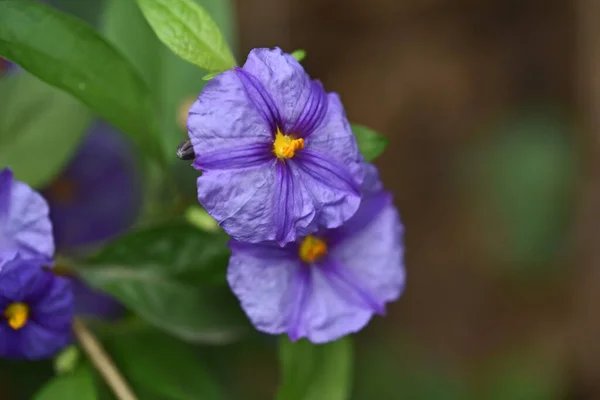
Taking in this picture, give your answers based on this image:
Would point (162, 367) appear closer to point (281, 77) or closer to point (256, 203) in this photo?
point (256, 203)

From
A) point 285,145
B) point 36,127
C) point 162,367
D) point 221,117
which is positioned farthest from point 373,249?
point 36,127

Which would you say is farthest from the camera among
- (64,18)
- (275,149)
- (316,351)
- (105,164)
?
(105,164)

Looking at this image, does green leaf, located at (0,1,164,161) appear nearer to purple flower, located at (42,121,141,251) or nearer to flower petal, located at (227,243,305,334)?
flower petal, located at (227,243,305,334)

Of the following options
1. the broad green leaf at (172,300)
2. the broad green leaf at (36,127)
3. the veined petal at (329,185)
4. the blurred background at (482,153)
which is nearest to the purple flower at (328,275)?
the veined petal at (329,185)

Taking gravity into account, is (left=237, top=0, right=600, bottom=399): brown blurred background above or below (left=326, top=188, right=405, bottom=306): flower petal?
below

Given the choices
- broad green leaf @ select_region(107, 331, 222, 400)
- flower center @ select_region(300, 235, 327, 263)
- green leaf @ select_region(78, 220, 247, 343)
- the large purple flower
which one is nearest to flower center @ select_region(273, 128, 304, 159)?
the large purple flower

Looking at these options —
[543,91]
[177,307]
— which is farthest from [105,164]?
[543,91]

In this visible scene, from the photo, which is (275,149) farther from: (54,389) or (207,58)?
(54,389)

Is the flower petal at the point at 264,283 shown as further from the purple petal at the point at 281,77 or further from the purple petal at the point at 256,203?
the purple petal at the point at 281,77
